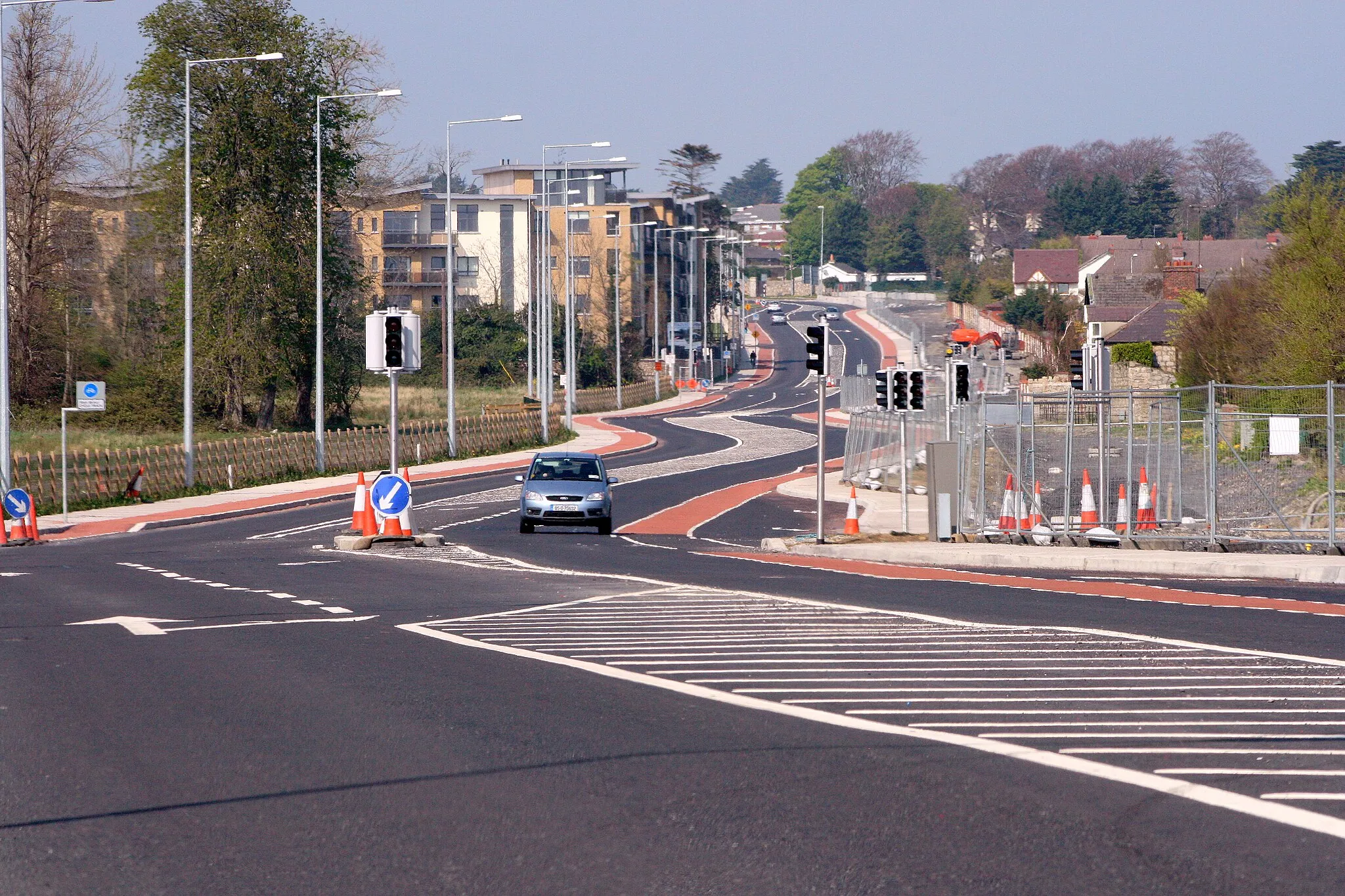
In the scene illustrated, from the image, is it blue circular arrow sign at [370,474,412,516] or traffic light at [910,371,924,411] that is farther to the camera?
traffic light at [910,371,924,411]

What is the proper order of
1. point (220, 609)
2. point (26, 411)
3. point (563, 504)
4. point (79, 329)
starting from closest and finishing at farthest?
point (220, 609) < point (563, 504) < point (26, 411) < point (79, 329)

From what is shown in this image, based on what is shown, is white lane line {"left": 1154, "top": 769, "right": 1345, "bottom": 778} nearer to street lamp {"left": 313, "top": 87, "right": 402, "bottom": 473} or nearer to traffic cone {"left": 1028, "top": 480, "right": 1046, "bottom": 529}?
traffic cone {"left": 1028, "top": 480, "right": 1046, "bottom": 529}

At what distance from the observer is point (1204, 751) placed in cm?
794

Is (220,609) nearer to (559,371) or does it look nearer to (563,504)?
(563,504)

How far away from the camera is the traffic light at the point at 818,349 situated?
969 inches

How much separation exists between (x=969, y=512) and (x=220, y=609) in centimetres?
1548

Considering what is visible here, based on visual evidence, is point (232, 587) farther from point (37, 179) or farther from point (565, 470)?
point (37, 179)

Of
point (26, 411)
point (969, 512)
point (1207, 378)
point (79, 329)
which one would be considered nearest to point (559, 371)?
point (79, 329)

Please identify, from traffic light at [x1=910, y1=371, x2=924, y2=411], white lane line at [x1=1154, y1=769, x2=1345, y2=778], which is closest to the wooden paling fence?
traffic light at [x1=910, y1=371, x2=924, y2=411]

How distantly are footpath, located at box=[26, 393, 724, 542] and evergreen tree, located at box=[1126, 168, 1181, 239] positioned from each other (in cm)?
10281

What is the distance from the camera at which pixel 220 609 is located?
49.3 ft

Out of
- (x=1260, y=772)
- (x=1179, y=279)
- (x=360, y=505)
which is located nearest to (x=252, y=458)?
(x=360, y=505)

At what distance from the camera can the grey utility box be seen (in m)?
25.7

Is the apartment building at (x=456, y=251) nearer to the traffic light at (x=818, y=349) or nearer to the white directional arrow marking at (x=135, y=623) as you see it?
the traffic light at (x=818, y=349)
